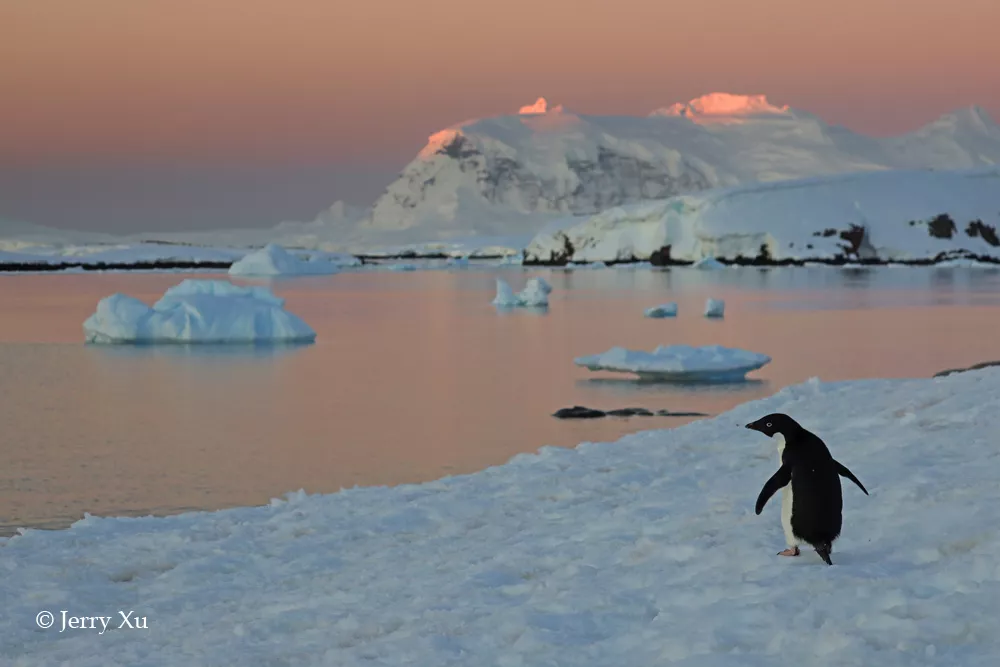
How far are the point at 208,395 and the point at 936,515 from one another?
17.6 meters

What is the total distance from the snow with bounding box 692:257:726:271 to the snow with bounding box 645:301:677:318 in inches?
2540

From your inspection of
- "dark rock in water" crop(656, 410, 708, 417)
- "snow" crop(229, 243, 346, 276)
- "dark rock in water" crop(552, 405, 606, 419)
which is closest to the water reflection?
"dark rock in water" crop(552, 405, 606, 419)

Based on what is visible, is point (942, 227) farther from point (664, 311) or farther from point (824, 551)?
point (824, 551)

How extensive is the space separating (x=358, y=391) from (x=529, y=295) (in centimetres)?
2736

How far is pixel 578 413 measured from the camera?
18.1 metres

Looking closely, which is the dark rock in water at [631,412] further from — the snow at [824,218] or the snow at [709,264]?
the snow at [709,264]

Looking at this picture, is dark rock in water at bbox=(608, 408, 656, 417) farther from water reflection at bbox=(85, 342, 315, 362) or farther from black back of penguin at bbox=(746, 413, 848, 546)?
water reflection at bbox=(85, 342, 315, 362)

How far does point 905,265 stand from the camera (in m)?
114

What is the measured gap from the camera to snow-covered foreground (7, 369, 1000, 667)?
4824mm

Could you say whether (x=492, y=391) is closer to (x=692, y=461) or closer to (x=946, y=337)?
(x=692, y=461)

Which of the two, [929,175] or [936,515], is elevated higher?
[929,175]

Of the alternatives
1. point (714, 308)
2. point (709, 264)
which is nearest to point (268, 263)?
point (709, 264)

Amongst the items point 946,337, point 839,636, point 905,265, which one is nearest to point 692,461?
point 839,636

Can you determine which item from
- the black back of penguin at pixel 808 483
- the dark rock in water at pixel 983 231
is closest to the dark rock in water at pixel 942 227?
the dark rock in water at pixel 983 231
